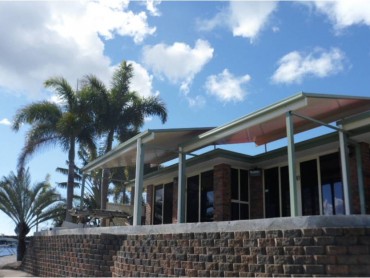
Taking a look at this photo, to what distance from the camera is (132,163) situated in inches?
626

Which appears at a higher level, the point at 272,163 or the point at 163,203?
the point at 272,163

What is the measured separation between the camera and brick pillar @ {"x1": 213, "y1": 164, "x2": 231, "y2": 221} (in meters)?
13.3

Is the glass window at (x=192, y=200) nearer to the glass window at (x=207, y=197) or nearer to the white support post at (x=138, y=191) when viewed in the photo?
the glass window at (x=207, y=197)

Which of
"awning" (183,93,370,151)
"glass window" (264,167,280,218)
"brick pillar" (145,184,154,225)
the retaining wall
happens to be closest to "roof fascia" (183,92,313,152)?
"awning" (183,93,370,151)

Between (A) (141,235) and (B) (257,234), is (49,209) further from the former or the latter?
(B) (257,234)

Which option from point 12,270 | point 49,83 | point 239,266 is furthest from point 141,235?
point 49,83

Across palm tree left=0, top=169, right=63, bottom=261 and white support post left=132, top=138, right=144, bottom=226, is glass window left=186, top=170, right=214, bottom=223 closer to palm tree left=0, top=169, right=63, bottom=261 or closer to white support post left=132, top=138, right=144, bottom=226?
white support post left=132, top=138, right=144, bottom=226

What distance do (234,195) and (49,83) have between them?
1219cm

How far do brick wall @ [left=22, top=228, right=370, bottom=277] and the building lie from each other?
109 centimetres

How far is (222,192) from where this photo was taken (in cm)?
1339

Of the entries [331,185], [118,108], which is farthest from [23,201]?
[331,185]

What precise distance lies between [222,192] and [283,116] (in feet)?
13.5

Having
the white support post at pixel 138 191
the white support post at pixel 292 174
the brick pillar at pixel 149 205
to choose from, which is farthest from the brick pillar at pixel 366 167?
the brick pillar at pixel 149 205

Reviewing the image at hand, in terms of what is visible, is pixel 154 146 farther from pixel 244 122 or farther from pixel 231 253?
pixel 231 253
